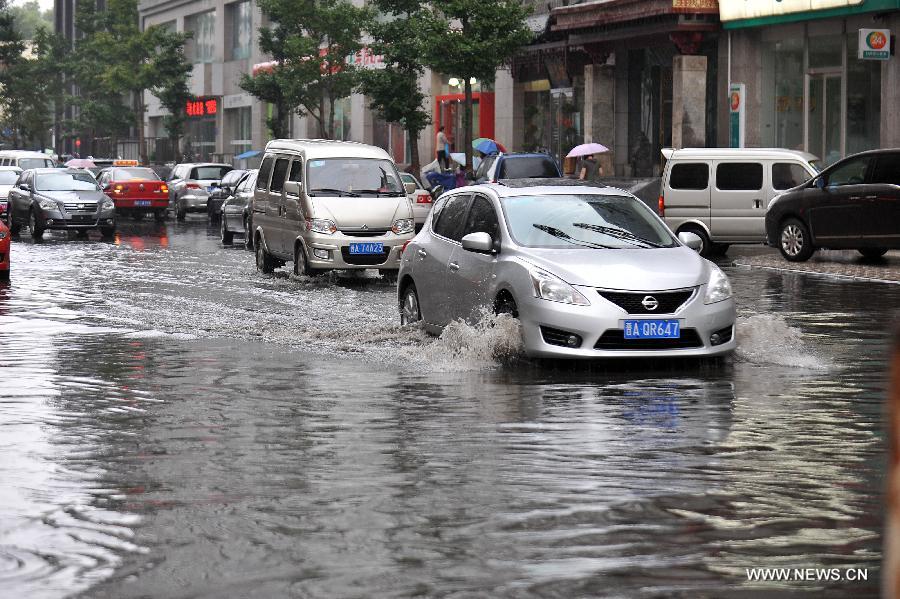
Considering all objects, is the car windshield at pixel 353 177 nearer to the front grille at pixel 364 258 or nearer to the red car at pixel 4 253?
the front grille at pixel 364 258

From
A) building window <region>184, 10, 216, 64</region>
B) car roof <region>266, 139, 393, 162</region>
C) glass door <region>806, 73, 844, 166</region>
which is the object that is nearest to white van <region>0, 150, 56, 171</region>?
glass door <region>806, 73, 844, 166</region>

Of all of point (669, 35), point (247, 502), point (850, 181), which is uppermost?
point (669, 35)

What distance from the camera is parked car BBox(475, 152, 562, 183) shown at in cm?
3275

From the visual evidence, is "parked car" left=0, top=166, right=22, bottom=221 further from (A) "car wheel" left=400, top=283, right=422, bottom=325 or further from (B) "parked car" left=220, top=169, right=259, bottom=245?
(A) "car wheel" left=400, top=283, right=422, bottom=325

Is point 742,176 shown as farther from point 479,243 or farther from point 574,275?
point 574,275

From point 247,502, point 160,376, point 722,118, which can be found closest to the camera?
point 247,502

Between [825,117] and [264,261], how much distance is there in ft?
53.3

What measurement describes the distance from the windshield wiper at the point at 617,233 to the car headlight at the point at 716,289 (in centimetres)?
69

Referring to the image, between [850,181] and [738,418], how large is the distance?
15.9 metres

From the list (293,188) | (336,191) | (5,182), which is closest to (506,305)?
(336,191)

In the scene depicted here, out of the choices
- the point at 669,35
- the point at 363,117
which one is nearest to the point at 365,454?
the point at 669,35

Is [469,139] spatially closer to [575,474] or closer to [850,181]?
[850,181]

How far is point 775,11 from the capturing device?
122ft

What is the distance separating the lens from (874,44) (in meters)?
32.3
